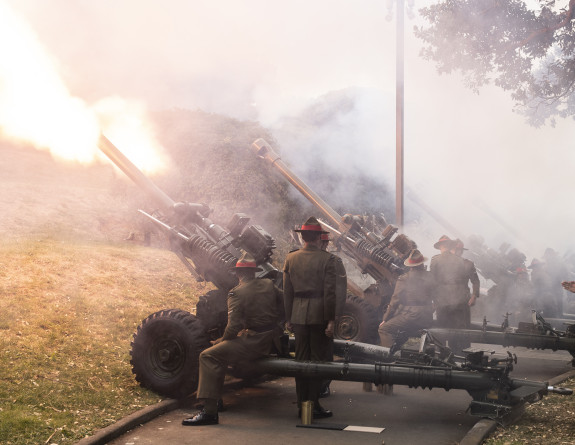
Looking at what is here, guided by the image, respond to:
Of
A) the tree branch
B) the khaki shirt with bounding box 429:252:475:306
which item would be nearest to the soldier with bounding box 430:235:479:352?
the khaki shirt with bounding box 429:252:475:306

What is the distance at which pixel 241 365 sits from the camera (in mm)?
7473

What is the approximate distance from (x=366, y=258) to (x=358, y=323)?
1.42 metres

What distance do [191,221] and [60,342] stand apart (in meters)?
2.36

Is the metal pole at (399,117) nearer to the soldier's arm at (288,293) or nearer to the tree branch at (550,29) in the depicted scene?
the tree branch at (550,29)

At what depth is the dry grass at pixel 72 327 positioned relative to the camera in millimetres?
6809

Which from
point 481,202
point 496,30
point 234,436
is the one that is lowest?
point 234,436

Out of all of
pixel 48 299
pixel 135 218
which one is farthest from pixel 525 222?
pixel 48 299

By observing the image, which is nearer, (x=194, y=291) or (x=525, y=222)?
(x=194, y=291)

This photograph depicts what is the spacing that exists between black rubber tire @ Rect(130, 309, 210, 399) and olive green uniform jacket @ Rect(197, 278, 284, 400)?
2.31ft

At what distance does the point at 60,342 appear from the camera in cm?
904

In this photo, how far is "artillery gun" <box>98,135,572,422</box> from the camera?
6820 millimetres

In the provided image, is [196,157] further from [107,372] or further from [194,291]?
[107,372]

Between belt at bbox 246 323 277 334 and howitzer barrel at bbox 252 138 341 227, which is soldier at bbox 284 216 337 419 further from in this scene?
howitzer barrel at bbox 252 138 341 227

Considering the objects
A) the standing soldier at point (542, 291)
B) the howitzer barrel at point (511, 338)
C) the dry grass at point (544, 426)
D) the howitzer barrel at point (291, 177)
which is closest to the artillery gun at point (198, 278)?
the howitzer barrel at point (511, 338)
